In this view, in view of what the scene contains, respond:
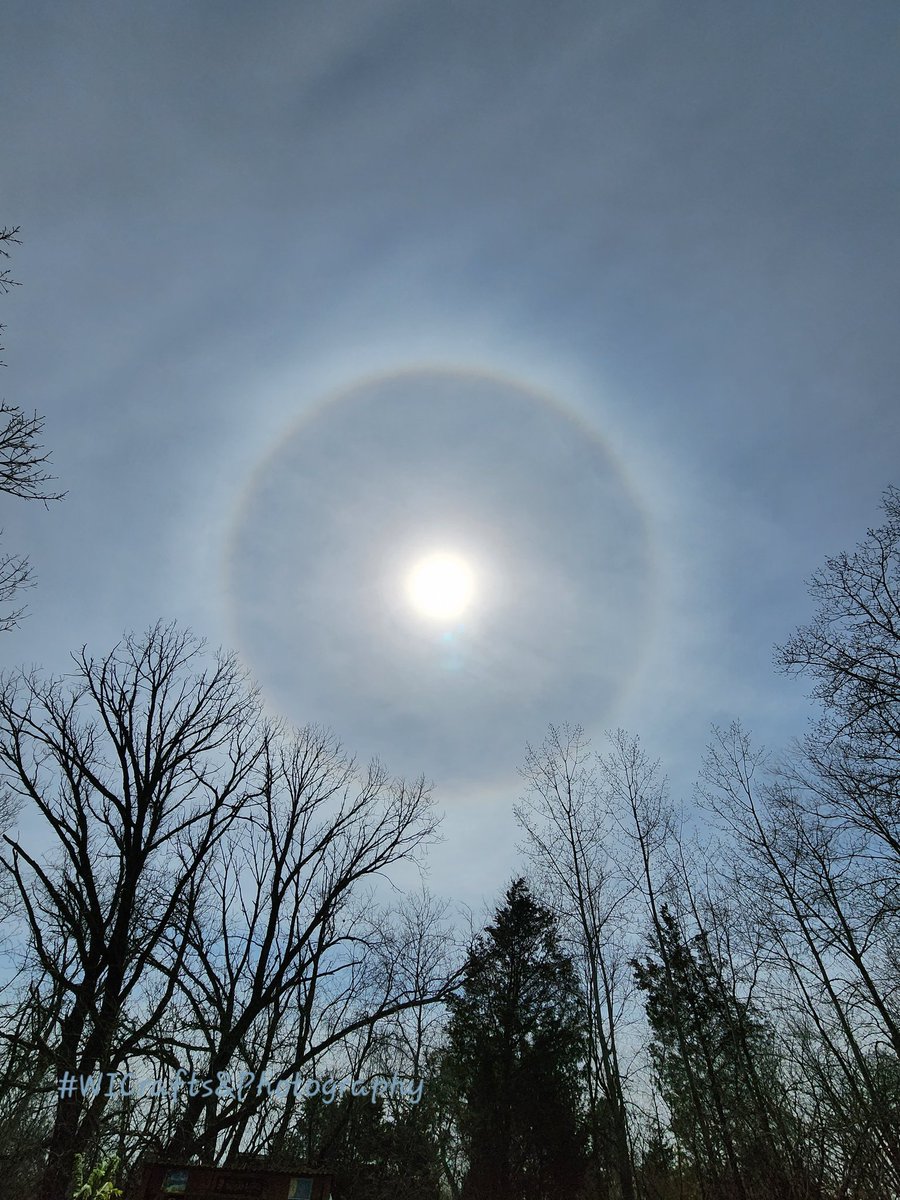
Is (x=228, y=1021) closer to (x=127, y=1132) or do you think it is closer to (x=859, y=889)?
(x=127, y=1132)

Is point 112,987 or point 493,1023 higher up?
point 493,1023

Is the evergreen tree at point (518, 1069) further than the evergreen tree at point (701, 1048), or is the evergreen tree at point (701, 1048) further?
the evergreen tree at point (518, 1069)

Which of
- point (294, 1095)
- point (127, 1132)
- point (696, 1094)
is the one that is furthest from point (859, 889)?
point (294, 1095)

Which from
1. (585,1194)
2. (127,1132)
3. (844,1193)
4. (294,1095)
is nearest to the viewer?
(844,1193)

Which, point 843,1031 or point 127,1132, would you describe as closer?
point 127,1132

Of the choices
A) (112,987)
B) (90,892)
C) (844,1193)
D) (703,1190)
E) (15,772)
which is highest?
(15,772)

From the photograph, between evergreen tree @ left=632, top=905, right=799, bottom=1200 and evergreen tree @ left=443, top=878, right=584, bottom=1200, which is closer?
evergreen tree @ left=632, top=905, right=799, bottom=1200

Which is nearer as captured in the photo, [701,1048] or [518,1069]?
[701,1048]

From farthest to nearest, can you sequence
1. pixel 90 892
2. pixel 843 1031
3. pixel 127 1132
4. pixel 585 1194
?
pixel 585 1194 < pixel 843 1031 < pixel 127 1132 < pixel 90 892
